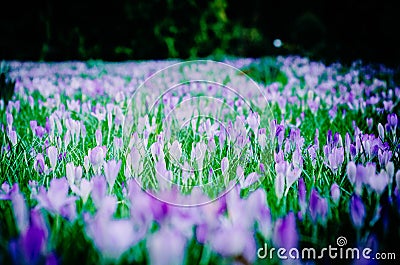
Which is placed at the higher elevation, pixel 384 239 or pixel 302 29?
pixel 302 29

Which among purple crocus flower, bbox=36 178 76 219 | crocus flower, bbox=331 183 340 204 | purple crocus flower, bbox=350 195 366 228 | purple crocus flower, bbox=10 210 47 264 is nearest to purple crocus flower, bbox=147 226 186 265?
purple crocus flower, bbox=10 210 47 264

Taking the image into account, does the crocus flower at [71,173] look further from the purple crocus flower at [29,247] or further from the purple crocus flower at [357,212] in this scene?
the purple crocus flower at [357,212]

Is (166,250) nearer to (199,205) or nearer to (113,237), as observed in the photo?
(113,237)

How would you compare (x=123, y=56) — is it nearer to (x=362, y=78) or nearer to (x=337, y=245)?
(x=362, y=78)

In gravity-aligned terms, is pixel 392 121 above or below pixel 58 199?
above

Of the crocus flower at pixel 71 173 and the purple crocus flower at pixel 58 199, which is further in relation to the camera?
the crocus flower at pixel 71 173

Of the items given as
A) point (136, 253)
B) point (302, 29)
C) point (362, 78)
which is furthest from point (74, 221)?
point (302, 29)

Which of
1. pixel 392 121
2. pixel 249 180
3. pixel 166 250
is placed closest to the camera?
pixel 166 250

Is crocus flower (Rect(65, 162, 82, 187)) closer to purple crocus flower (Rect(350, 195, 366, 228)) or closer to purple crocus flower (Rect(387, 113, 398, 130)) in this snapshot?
purple crocus flower (Rect(350, 195, 366, 228))

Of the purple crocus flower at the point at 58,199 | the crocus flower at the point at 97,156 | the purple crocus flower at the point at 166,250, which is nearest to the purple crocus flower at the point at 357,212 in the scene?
the purple crocus flower at the point at 166,250

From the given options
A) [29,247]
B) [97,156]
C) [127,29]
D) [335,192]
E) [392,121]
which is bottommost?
[29,247]

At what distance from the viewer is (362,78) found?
415 centimetres

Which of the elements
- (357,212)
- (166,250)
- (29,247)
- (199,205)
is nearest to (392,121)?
(357,212)

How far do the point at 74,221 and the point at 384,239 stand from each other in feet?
2.53
